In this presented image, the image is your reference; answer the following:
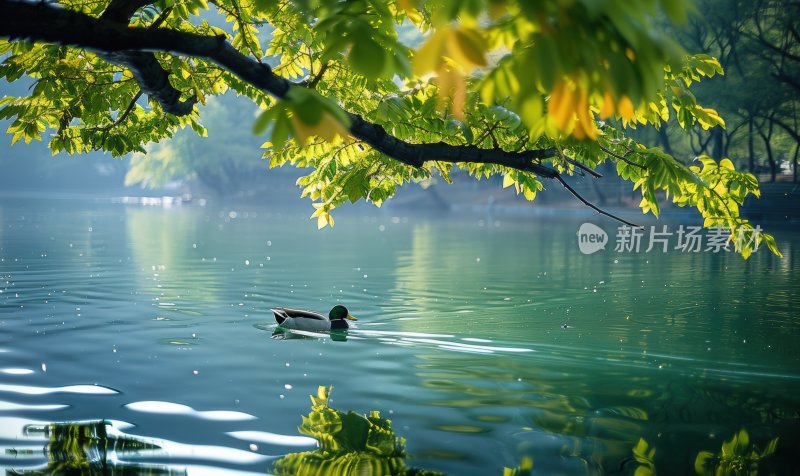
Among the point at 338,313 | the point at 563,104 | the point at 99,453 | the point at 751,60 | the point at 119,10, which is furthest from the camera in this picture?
the point at 751,60

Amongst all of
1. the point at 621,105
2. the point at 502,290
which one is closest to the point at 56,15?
the point at 621,105

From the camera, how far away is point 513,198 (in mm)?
78938

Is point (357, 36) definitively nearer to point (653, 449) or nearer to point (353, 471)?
point (353, 471)

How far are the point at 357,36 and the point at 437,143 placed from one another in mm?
4519

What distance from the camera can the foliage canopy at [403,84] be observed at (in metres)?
3.23

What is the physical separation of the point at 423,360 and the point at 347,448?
4.54 meters

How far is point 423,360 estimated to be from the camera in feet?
40.1

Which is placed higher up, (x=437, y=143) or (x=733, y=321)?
(x=437, y=143)

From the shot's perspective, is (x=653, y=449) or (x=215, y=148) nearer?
(x=653, y=449)

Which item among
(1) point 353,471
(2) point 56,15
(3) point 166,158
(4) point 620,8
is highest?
(3) point 166,158

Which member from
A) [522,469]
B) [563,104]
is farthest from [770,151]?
[563,104]

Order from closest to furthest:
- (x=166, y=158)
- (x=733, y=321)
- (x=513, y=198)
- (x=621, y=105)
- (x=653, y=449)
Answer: (x=621, y=105) → (x=653, y=449) → (x=733, y=321) → (x=513, y=198) → (x=166, y=158)

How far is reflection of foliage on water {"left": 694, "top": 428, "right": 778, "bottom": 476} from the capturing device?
718cm

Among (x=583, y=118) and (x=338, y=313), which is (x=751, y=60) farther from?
(x=583, y=118)
